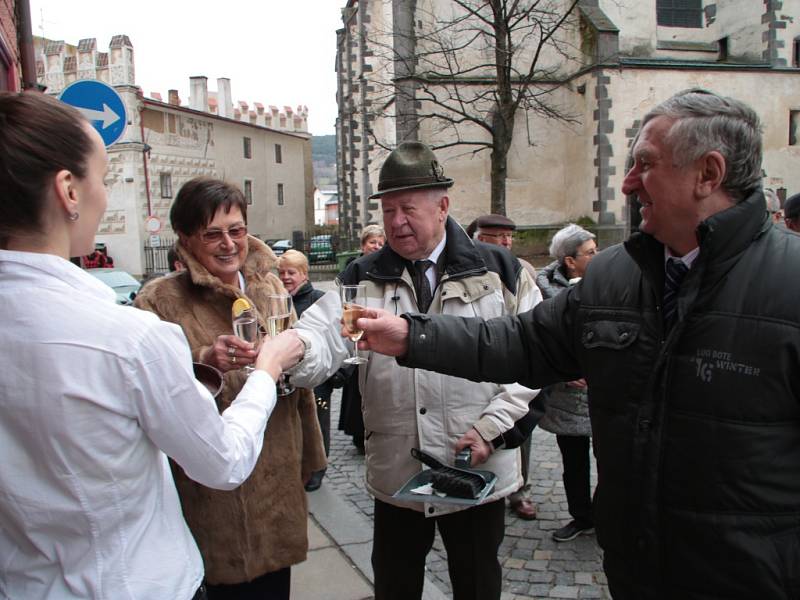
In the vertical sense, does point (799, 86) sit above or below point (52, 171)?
above

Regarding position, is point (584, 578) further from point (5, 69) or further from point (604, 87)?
point (604, 87)

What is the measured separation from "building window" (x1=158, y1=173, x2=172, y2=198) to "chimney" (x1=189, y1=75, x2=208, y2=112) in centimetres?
1124

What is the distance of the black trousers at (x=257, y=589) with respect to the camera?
104 inches

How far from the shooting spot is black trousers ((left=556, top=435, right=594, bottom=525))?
4.73 meters

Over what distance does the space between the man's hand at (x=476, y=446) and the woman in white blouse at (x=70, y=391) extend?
137 cm

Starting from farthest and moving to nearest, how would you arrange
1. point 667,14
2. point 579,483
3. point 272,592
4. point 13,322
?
point 667,14, point 579,483, point 272,592, point 13,322

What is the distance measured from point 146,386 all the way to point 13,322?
31 centimetres

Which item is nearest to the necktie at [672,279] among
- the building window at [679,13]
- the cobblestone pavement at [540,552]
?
the cobblestone pavement at [540,552]

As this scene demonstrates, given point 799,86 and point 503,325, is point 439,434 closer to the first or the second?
point 503,325

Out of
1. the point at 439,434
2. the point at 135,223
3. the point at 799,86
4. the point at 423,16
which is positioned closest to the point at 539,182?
the point at 423,16

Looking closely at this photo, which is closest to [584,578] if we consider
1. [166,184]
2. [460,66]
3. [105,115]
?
[105,115]

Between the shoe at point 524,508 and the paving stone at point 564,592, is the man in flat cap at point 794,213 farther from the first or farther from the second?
the paving stone at point 564,592

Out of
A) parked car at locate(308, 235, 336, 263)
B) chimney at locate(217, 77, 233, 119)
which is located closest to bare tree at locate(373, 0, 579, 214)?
parked car at locate(308, 235, 336, 263)

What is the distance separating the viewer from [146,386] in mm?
1551
